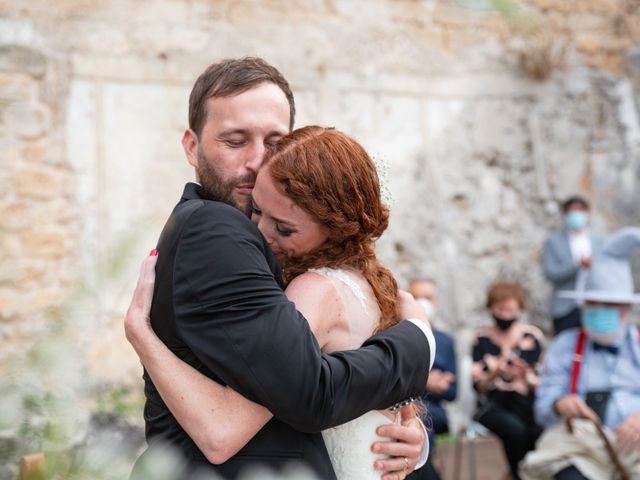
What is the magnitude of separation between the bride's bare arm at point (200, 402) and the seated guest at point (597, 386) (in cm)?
278

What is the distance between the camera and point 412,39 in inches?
260

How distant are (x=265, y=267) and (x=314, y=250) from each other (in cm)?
26

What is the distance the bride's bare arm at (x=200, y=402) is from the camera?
142 centimetres

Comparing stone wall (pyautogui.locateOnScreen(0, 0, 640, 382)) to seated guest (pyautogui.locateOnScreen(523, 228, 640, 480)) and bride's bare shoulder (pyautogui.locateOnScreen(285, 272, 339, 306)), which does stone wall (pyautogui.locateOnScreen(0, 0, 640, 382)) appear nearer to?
seated guest (pyautogui.locateOnScreen(523, 228, 640, 480))

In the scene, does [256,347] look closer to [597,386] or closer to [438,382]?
[597,386]

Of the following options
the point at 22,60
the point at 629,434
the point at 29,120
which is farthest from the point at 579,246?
the point at 22,60

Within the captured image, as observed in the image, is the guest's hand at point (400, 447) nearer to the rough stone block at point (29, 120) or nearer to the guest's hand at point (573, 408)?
the guest's hand at point (573, 408)

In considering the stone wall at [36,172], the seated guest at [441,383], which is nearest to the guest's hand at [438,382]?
the seated guest at [441,383]

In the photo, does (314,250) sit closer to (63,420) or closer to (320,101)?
(63,420)

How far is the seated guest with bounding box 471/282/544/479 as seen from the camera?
468 cm

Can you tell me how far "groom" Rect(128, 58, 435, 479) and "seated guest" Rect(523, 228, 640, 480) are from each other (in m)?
2.48

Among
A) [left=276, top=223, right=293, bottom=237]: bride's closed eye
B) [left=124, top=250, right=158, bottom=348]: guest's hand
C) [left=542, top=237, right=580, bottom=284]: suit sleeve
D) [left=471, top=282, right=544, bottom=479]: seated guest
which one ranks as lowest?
[left=471, top=282, right=544, bottom=479]: seated guest

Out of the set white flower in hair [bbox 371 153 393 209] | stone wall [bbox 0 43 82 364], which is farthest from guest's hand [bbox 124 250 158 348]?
stone wall [bbox 0 43 82 364]

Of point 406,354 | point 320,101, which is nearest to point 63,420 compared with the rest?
point 406,354
